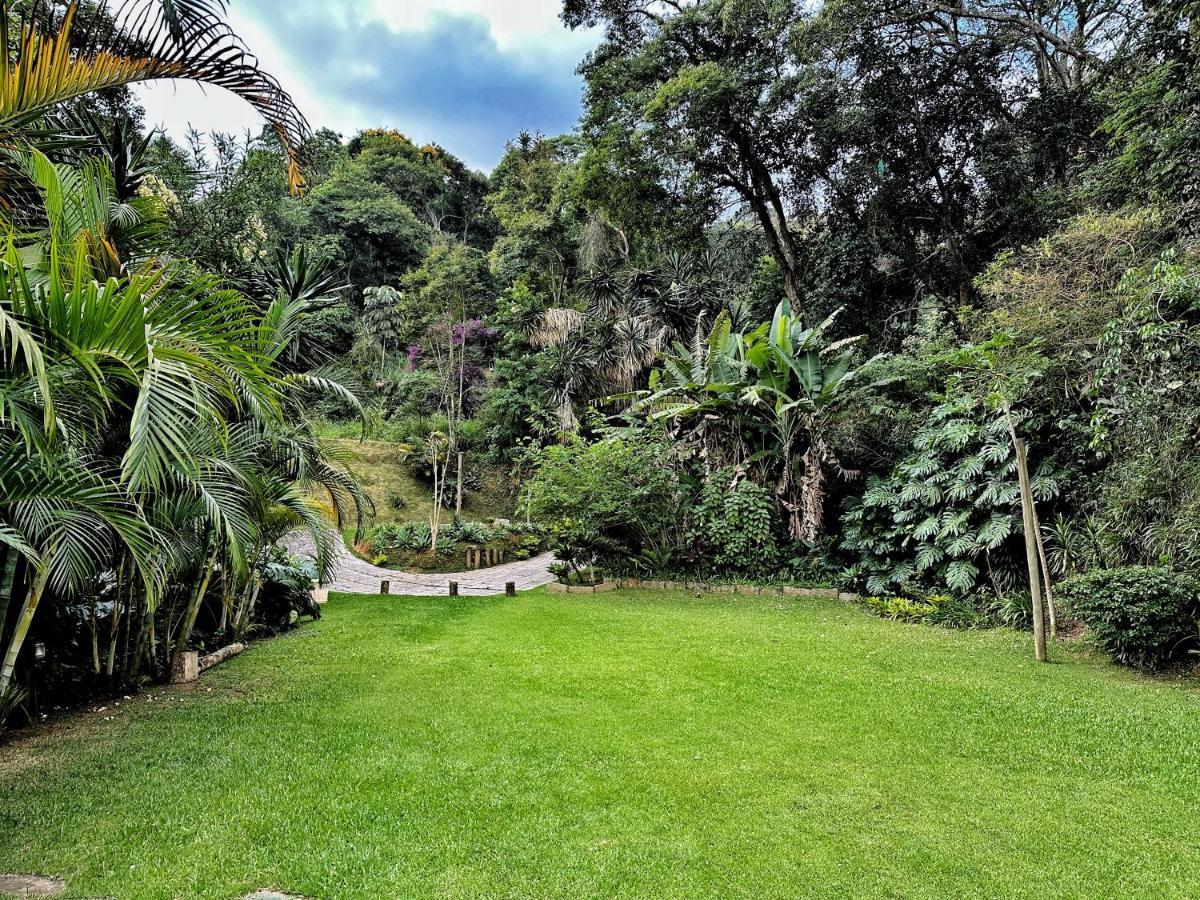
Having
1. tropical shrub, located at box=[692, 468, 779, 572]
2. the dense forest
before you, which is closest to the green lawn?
the dense forest

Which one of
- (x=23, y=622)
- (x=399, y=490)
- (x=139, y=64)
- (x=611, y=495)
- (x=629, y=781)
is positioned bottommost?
(x=629, y=781)

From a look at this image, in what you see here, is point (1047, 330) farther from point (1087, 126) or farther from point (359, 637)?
point (359, 637)

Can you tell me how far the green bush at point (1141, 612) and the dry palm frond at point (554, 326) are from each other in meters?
13.6

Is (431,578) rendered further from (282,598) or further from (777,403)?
(777,403)

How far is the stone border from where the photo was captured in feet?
30.4

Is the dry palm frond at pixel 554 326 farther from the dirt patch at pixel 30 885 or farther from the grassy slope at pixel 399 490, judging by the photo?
the dirt patch at pixel 30 885

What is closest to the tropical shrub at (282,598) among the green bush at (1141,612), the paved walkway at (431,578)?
the paved walkway at (431,578)

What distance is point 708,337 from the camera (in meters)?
11.5

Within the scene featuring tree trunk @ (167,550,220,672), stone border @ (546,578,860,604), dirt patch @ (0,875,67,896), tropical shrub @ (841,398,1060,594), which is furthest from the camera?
stone border @ (546,578,860,604)

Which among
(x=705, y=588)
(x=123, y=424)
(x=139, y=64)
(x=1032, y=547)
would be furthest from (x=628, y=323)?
(x=139, y=64)

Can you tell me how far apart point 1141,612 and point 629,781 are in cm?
489

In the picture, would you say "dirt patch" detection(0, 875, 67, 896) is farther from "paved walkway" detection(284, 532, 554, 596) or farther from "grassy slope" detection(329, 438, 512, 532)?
"grassy slope" detection(329, 438, 512, 532)

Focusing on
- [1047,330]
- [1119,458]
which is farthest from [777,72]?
[1119,458]

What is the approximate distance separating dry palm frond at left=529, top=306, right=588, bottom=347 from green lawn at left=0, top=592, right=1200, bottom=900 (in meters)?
12.5
